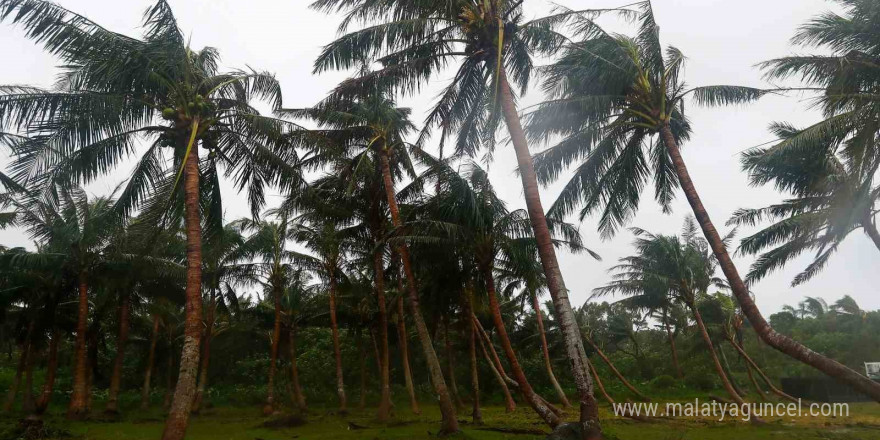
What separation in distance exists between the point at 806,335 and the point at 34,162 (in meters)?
41.2

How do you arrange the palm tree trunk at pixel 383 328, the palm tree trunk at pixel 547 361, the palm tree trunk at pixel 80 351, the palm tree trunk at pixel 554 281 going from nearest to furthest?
the palm tree trunk at pixel 554 281
the palm tree trunk at pixel 383 328
the palm tree trunk at pixel 80 351
the palm tree trunk at pixel 547 361

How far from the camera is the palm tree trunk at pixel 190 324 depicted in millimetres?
7832

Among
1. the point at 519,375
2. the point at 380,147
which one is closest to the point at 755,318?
the point at 519,375

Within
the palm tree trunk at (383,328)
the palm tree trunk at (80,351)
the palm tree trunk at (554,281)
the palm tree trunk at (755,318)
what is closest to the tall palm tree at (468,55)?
the palm tree trunk at (554,281)

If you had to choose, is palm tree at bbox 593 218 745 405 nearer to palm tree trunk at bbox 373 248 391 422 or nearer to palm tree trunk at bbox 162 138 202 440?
palm tree trunk at bbox 373 248 391 422

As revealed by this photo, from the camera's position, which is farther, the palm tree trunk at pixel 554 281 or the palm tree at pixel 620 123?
the palm tree at pixel 620 123

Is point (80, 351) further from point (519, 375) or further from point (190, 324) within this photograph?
point (519, 375)

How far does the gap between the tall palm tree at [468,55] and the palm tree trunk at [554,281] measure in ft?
0.06

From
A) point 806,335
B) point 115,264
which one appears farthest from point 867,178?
point 806,335

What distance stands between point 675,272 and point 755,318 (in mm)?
12933

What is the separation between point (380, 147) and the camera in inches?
591

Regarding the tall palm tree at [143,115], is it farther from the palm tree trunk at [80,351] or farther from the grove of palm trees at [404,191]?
the palm tree trunk at [80,351]

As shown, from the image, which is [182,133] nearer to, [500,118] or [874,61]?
[500,118]

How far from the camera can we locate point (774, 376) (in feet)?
109
